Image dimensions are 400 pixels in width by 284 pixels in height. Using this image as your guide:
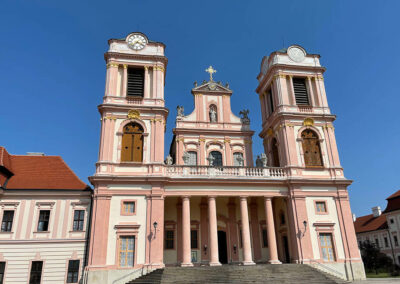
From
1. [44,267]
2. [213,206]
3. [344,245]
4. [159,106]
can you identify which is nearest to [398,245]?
[344,245]

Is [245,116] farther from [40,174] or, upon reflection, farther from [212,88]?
[40,174]

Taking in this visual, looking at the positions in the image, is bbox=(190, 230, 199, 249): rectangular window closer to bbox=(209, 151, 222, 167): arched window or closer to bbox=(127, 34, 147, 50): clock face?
bbox=(209, 151, 222, 167): arched window

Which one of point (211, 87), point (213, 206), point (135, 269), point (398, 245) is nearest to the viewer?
point (135, 269)

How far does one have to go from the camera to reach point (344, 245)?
21.1m

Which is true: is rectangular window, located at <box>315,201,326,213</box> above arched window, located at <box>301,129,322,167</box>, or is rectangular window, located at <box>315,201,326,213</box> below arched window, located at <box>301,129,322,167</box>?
below

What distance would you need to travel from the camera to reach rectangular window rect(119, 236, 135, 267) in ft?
61.7

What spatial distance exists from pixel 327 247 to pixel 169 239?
10.7 meters

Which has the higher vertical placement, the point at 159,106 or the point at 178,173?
the point at 159,106

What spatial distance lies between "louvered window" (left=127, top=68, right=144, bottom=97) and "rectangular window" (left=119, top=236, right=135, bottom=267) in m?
10.7

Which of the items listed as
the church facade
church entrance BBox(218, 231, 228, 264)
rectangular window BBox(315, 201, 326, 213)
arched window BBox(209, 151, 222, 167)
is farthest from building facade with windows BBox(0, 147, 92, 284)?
rectangular window BBox(315, 201, 326, 213)

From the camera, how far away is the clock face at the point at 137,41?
25.2 m

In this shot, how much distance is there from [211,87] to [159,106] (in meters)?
6.18

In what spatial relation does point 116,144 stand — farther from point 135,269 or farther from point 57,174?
point 135,269

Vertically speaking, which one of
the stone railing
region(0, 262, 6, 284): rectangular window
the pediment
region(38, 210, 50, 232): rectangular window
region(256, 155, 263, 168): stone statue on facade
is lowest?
region(0, 262, 6, 284): rectangular window
